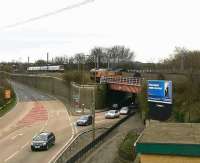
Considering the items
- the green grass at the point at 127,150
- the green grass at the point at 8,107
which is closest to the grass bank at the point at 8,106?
the green grass at the point at 8,107

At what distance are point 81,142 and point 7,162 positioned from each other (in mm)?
10391

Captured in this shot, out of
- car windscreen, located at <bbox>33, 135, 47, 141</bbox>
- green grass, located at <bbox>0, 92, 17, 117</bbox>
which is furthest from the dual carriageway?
car windscreen, located at <bbox>33, 135, 47, 141</bbox>

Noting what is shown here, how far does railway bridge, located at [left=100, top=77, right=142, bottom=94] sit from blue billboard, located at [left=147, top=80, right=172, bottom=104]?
77.1 feet

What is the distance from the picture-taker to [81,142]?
4747 cm

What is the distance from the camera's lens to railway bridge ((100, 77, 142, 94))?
247 feet

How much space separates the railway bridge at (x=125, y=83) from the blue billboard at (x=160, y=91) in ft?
77.1

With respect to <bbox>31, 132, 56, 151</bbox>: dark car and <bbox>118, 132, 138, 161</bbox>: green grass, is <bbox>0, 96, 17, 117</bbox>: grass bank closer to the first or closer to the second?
<bbox>31, 132, 56, 151</bbox>: dark car

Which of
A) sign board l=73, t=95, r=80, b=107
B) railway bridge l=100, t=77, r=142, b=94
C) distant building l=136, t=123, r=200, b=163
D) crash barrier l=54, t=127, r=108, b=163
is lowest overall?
crash barrier l=54, t=127, r=108, b=163

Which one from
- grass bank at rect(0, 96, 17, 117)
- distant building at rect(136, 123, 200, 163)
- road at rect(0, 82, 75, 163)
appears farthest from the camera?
grass bank at rect(0, 96, 17, 117)

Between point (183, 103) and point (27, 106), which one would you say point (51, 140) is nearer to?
point (183, 103)

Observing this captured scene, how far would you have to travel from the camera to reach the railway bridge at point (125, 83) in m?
75.4

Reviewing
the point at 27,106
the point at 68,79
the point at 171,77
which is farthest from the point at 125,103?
the point at 171,77

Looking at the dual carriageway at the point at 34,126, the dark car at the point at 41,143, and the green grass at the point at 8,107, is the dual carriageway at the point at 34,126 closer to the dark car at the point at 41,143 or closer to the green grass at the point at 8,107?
the dark car at the point at 41,143

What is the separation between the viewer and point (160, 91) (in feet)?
155
